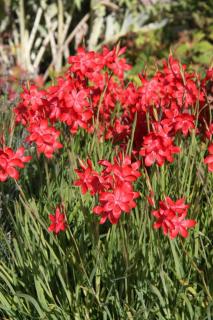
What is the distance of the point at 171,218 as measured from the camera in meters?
1.74

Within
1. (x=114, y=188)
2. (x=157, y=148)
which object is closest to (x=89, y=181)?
(x=114, y=188)

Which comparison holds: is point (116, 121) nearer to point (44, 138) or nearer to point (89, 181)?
point (44, 138)

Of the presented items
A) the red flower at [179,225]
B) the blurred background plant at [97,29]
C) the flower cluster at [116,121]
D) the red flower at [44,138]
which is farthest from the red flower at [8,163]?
the blurred background plant at [97,29]

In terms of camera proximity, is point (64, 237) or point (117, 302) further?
point (64, 237)

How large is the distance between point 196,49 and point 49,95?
371 centimetres

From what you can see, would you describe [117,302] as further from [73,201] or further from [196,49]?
[196,49]

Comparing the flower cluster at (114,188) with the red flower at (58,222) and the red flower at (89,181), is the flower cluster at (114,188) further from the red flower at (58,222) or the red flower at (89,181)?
the red flower at (58,222)

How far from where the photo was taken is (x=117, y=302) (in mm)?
1981

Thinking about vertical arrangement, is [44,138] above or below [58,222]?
above

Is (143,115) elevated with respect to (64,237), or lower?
elevated

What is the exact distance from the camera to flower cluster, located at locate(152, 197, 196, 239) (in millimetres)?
1736

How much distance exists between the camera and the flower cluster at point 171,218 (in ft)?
5.70

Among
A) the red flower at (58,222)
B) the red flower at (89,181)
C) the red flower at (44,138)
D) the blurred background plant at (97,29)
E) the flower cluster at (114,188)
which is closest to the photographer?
the flower cluster at (114,188)

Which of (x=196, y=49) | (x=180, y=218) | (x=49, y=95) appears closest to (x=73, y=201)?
(x=49, y=95)
